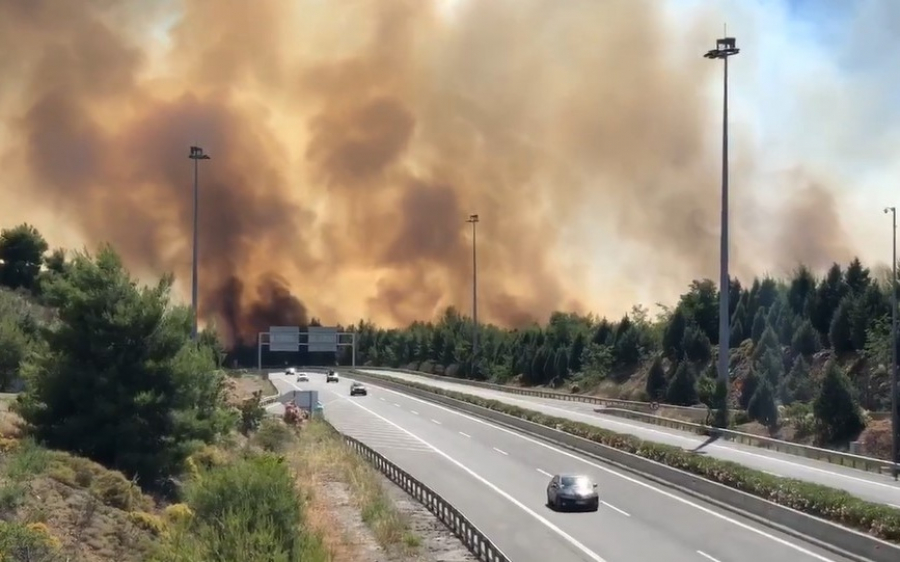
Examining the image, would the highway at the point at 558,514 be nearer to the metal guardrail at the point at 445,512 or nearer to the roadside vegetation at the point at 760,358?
the metal guardrail at the point at 445,512

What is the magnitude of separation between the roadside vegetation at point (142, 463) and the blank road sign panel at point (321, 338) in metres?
55.0

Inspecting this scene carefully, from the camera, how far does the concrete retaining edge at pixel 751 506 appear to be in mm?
22328

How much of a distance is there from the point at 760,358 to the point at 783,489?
3704 centimetres

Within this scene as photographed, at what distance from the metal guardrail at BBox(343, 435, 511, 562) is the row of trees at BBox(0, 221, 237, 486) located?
7049 mm

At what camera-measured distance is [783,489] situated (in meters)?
28.0

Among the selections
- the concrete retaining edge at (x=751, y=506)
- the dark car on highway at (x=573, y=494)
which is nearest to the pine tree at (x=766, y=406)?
the concrete retaining edge at (x=751, y=506)

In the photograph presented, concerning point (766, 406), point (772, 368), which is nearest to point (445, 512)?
point (766, 406)

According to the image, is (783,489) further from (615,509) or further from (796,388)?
(796,388)

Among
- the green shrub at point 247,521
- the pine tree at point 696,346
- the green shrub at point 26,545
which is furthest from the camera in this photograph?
the pine tree at point 696,346

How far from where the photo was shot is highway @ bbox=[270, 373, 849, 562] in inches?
931

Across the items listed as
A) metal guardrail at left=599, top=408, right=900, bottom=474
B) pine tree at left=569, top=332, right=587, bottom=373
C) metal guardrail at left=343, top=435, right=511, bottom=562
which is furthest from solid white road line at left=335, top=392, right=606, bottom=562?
pine tree at left=569, top=332, right=587, bottom=373

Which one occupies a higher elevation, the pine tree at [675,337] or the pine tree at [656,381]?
the pine tree at [675,337]

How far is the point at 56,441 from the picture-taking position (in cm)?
3117

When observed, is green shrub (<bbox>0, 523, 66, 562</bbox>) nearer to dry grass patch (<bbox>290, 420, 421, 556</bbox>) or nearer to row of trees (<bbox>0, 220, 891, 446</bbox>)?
dry grass patch (<bbox>290, 420, 421, 556</bbox>)
